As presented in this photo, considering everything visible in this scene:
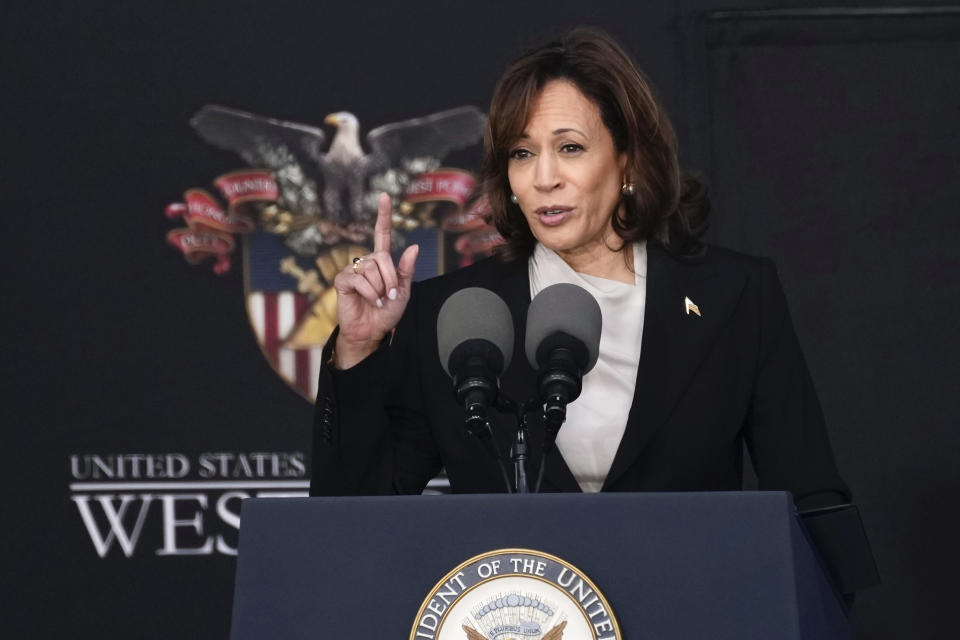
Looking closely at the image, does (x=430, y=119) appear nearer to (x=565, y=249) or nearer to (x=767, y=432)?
(x=565, y=249)

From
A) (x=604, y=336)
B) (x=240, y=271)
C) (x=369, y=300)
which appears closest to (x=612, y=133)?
(x=604, y=336)

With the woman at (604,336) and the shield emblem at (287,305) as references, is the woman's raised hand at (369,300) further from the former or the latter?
the shield emblem at (287,305)

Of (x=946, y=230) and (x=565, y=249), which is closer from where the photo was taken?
(x=565, y=249)

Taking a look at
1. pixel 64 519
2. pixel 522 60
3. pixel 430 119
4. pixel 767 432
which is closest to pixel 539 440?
pixel 767 432

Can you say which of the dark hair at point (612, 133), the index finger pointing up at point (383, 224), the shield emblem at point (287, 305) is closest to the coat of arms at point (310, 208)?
the shield emblem at point (287, 305)

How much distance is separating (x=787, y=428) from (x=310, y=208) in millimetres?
1602

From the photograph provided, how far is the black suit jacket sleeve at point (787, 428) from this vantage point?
184 cm

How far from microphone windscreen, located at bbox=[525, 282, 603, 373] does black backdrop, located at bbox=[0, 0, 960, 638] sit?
1.84 metres

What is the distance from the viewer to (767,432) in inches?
74.1

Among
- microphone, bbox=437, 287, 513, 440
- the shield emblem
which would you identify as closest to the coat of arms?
the shield emblem

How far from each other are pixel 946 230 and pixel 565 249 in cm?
152

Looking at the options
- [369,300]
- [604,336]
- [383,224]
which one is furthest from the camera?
[604,336]

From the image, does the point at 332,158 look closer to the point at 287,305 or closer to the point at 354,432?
the point at 287,305

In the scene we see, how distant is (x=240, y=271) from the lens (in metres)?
3.15
